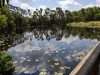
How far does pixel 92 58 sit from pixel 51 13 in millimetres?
121688

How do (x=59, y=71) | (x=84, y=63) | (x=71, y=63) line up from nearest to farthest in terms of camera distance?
(x=84, y=63), (x=59, y=71), (x=71, y=63)

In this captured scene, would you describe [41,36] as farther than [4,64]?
Yes

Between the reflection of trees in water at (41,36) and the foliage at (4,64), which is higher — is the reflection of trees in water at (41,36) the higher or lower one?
the lower one

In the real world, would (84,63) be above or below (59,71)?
above

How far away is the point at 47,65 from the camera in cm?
1612

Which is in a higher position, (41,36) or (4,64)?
(4,64)

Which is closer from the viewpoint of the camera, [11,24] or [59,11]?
[11,24]

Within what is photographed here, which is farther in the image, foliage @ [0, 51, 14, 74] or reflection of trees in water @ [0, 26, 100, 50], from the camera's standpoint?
reflection of trees in water @ [0, 26, 100, 50]

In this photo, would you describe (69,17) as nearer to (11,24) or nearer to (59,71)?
(11,24)

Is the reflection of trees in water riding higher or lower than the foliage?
lower

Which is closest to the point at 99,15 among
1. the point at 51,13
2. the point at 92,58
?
the point at 51,13

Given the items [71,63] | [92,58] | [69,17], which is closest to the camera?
[92,58]

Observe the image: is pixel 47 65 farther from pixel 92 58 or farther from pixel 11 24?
pixel 11 24

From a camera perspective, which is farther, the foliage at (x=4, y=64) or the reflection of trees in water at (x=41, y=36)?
the reflection of trees in water at (x=41, y=36)
